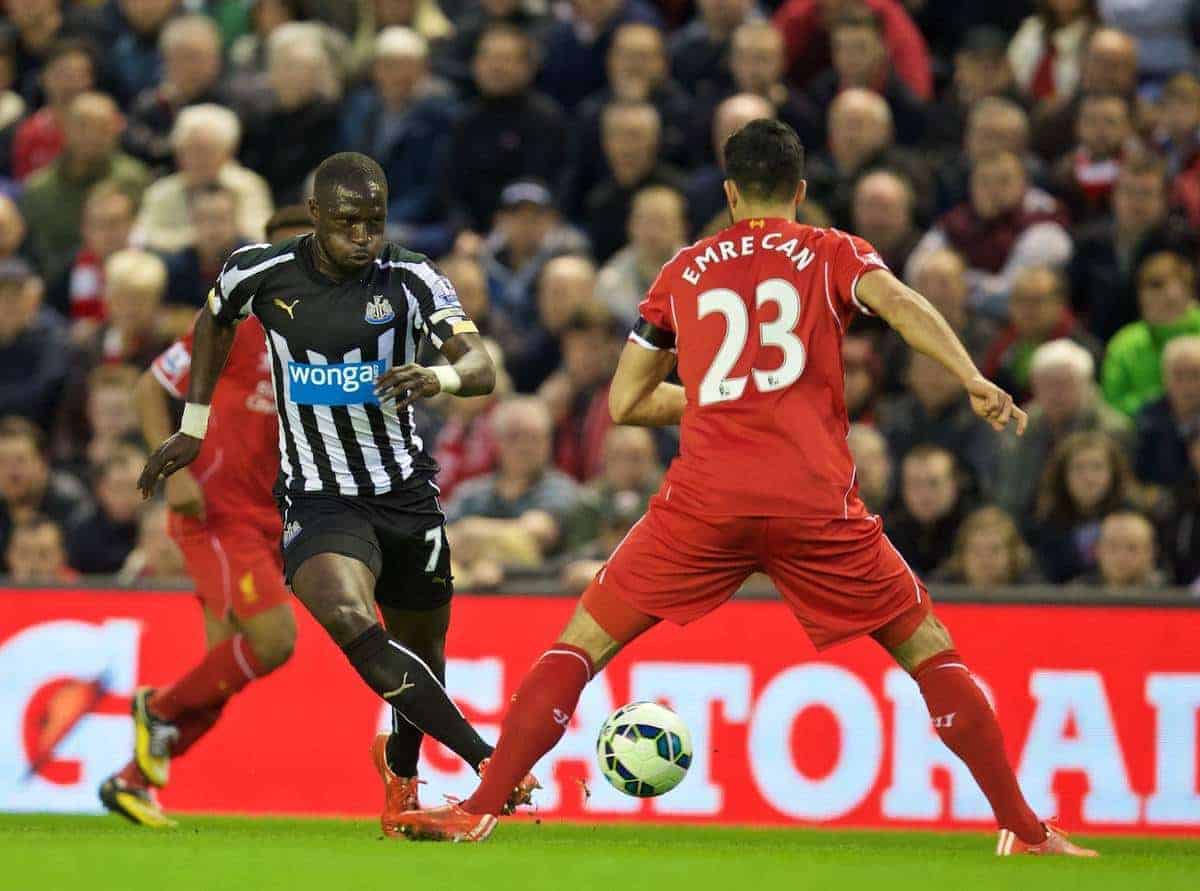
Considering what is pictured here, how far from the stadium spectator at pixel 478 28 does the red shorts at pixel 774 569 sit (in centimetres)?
817

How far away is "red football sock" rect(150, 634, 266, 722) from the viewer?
9562mm

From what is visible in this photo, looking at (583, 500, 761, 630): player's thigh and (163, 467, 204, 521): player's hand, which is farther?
(163, 467, 204, 521): player's hand

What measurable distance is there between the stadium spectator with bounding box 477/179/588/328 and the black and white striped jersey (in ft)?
18.4

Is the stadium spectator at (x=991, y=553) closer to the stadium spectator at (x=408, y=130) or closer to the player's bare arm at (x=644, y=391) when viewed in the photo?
the player's bare arm at (x=644, y=391)

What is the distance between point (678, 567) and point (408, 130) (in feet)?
25.6

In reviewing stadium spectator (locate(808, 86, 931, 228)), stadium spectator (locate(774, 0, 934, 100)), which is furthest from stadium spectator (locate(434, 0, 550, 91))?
stadium spectator (locate(808, 86, 931, 228))

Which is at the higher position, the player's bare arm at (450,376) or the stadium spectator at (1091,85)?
the stadium spectator at (1091,85)

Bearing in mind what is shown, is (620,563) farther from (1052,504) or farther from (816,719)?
(1052,504)

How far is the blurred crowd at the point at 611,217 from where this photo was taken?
11.7m

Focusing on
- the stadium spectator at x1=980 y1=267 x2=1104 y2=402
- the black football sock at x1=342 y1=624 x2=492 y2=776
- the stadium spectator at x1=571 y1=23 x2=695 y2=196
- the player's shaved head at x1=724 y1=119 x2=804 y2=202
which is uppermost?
the stadium spectator at x1=571 y1=23 x2=695 y2=196

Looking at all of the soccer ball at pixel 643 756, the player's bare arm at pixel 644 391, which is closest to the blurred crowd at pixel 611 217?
the soccer ball at pixel 643 756

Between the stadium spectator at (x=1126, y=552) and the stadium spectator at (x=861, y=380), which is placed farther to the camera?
the stadium spectator at (x=861, y=380)

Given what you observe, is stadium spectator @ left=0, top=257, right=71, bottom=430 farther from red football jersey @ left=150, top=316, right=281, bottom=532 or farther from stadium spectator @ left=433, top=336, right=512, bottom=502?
red football jersey @ left=150, top=316, right=281, bottom=532

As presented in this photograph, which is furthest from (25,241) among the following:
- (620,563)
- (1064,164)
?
(620,563)
